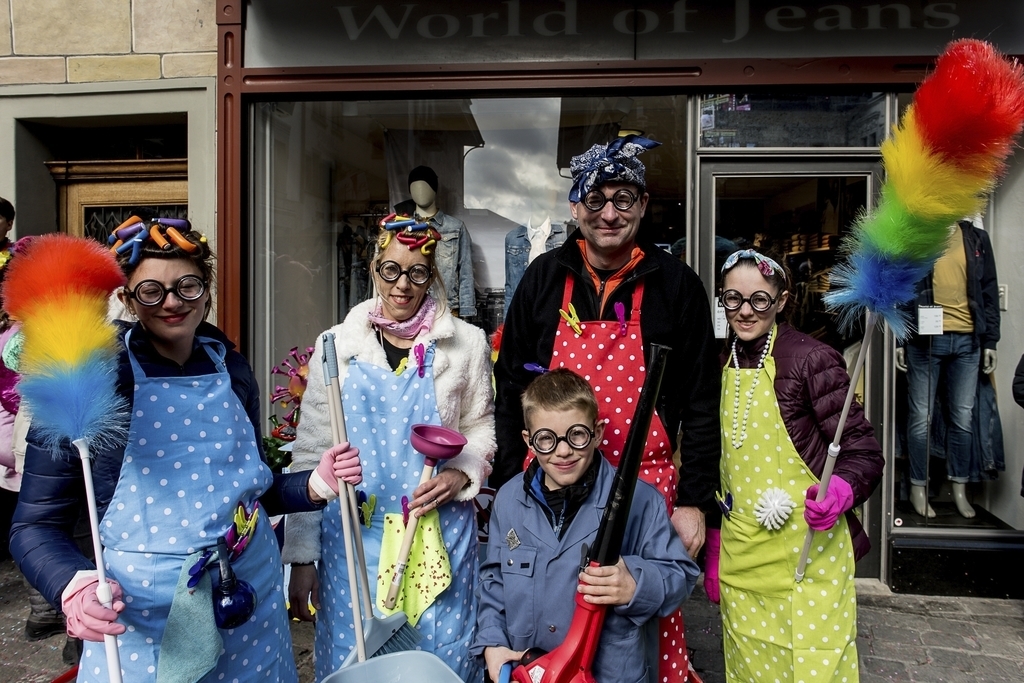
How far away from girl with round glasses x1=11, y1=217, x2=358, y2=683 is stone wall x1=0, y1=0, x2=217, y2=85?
11.2ft

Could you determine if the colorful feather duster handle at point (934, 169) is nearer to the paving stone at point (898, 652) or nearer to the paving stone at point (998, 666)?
the paving stone at point (898, 652)

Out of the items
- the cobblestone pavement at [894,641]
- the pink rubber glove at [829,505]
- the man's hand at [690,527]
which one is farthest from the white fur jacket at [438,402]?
the cobblestone pavement at [894,641]

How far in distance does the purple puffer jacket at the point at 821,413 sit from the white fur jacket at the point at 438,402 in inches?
42.7

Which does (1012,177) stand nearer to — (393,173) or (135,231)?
(393,173)

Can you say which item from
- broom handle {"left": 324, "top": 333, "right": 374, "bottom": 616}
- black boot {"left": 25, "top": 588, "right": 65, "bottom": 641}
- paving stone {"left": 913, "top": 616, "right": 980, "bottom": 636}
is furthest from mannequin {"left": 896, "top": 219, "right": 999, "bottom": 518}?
black boot {"left": 25, "top": 588, "right": 65, "bottom": 641}

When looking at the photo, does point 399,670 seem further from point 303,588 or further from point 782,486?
point 782,486

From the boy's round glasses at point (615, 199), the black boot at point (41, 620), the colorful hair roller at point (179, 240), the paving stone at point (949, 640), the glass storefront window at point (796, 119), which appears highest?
the glass storefront window at point (796, 119)

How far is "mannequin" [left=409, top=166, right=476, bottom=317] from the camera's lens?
5.02 m

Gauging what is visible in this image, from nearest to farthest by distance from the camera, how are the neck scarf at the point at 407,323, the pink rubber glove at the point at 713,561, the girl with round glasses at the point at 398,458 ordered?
the girl with round glasses at the point at 398,458 < the neck scarf at the point at 407,323 < the pink rubber glove at the point at 713,561

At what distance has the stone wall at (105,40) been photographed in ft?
14.9

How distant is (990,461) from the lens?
14.7ft

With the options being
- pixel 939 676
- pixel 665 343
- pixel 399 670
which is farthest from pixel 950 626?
pixel 399 670

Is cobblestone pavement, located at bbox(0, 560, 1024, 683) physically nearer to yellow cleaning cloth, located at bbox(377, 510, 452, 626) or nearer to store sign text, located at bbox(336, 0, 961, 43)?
yellow cleaning cloth, located at bbox(377, 510, 452, 626)

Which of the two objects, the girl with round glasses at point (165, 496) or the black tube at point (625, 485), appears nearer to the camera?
the girl with round glasses at point (165, 496)
